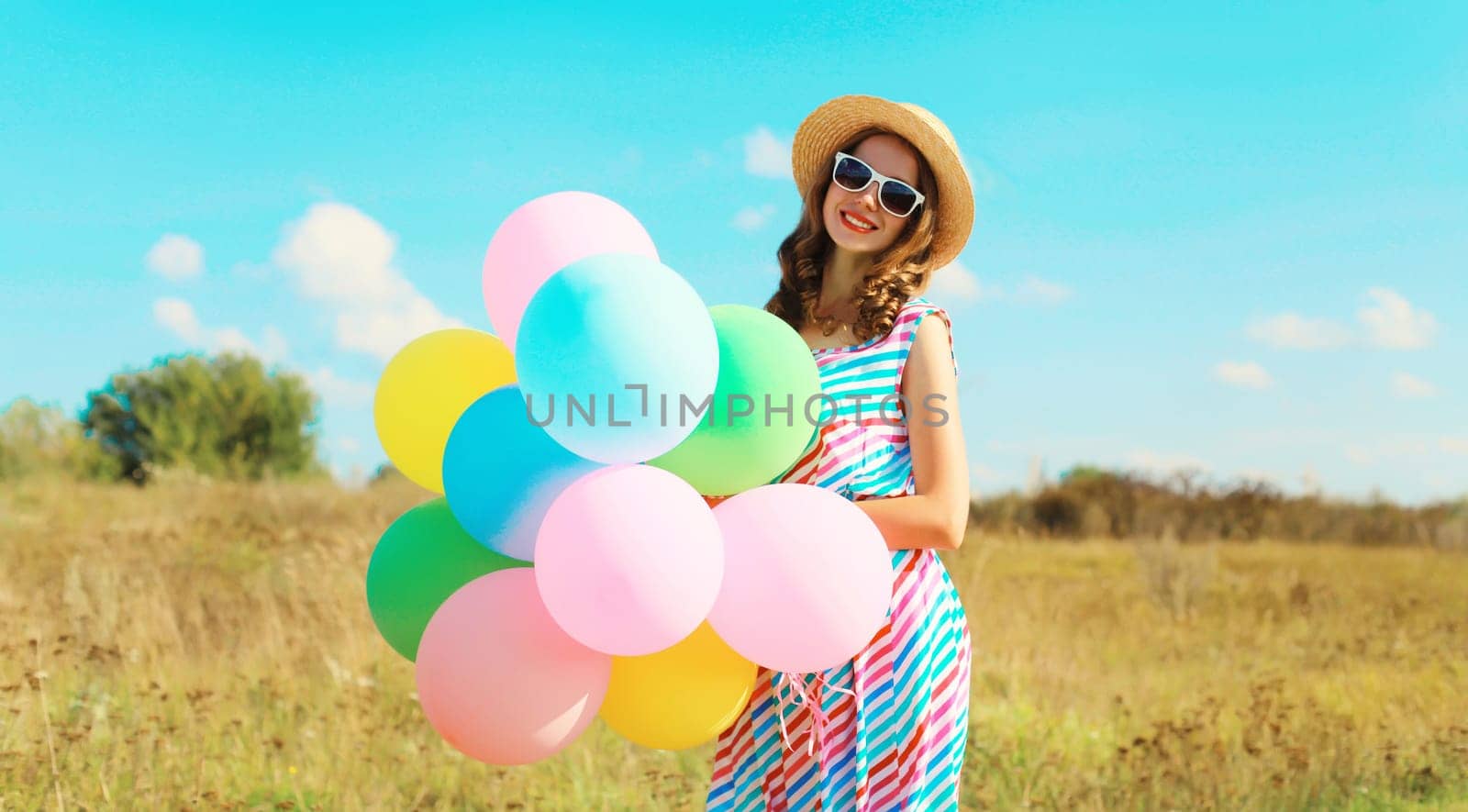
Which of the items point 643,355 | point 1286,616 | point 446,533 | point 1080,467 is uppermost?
point 1080,467

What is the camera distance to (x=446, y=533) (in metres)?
1.97

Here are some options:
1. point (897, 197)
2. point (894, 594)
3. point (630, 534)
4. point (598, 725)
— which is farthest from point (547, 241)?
point (598, 725)

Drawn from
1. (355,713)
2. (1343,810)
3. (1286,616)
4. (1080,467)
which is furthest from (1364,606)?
(1080,467)

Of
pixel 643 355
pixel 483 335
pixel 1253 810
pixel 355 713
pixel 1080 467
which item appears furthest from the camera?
pixel 1080 467

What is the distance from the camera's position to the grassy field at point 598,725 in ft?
12.5

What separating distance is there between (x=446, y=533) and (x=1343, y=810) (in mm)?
3579

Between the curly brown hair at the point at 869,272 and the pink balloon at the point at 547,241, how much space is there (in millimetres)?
397

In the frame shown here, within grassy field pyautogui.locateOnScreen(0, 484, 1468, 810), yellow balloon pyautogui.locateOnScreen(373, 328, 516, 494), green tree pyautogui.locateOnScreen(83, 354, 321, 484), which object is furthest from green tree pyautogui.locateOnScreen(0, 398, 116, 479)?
yellow balloon pyautogui.locateOnScreen(373, 328, 516, 494)

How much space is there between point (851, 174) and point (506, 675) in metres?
1.23

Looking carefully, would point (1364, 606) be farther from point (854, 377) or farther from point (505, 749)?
point (505, 749)

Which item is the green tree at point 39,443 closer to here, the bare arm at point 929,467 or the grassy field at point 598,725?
the grassy field at point 598,725

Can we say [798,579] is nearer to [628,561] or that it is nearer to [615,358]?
[628,561]

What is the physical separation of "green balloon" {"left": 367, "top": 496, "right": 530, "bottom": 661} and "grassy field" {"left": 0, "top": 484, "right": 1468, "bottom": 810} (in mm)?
1744

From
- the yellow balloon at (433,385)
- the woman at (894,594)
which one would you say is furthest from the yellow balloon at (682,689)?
the yellow balloon at (433,385)
